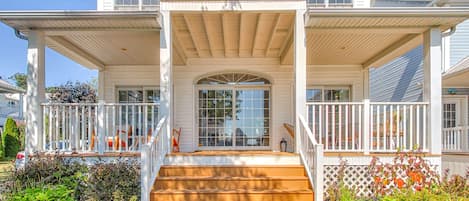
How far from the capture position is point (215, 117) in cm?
945

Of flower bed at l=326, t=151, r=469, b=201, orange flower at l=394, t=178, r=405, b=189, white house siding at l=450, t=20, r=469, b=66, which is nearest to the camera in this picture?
flower bed at l=326, t=151, r=469, b=201

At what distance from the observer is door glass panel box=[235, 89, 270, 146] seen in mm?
9398

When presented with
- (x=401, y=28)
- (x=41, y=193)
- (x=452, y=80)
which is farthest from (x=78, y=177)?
(x=452, y=80)

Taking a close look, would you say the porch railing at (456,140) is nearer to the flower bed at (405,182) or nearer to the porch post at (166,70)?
the flower bed at (405,182)

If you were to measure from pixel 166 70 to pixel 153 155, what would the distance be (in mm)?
1538

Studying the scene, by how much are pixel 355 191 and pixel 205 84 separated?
5202 mm

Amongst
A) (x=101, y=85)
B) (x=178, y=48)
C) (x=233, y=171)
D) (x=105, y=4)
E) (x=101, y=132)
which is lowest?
(x=233, y=171)

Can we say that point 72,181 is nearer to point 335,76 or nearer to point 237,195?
point 237,195

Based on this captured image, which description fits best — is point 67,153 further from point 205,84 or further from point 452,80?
point 452,80

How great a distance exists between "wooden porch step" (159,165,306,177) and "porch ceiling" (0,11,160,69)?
245 cm

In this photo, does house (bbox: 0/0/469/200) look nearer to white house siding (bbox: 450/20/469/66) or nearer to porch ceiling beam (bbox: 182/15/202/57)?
porch ceiling beam (bbox: 182/15/202/57)

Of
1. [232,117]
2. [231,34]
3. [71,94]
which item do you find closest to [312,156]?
[231,34]

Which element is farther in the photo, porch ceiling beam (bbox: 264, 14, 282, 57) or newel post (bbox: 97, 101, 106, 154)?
porch ceiling beam (bbox: 264, 14, 282, 57)

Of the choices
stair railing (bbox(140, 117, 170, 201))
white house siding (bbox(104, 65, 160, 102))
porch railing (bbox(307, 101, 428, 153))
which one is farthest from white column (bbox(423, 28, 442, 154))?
white house siding (bbox(104, 65, 160, 102))
